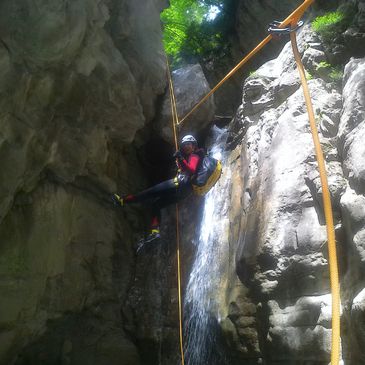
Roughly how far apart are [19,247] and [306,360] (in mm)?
3563

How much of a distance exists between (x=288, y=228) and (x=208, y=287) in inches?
79.8

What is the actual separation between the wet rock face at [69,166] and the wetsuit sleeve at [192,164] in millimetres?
1065

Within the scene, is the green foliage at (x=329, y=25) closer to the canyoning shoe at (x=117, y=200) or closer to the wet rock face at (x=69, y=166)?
the wet rock face at (x=69, y=166)

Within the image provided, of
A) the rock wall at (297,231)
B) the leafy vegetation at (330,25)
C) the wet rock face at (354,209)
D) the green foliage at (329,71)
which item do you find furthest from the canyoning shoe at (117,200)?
the leafy vegetation at (330,25)

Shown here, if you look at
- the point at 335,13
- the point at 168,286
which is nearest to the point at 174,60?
the point at 335,13

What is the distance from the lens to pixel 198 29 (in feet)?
38.6

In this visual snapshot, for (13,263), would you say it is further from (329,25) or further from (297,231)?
(329,25)

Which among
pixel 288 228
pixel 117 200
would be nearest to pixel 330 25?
pixel 288 228

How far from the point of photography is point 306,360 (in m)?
3.70

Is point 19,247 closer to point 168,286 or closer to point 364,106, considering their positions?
point 168,286

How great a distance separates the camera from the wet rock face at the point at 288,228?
3820 millimetres

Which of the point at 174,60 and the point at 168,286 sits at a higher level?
the point at 174,60

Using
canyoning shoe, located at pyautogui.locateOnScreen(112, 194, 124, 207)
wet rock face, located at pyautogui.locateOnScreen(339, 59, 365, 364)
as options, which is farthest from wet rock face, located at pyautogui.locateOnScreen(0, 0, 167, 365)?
wet rock face, located at pyautogui.locateOnScreen(339, 59, 365, 364)

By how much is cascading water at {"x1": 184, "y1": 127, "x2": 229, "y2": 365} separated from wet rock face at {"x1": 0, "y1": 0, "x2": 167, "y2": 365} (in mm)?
1118
